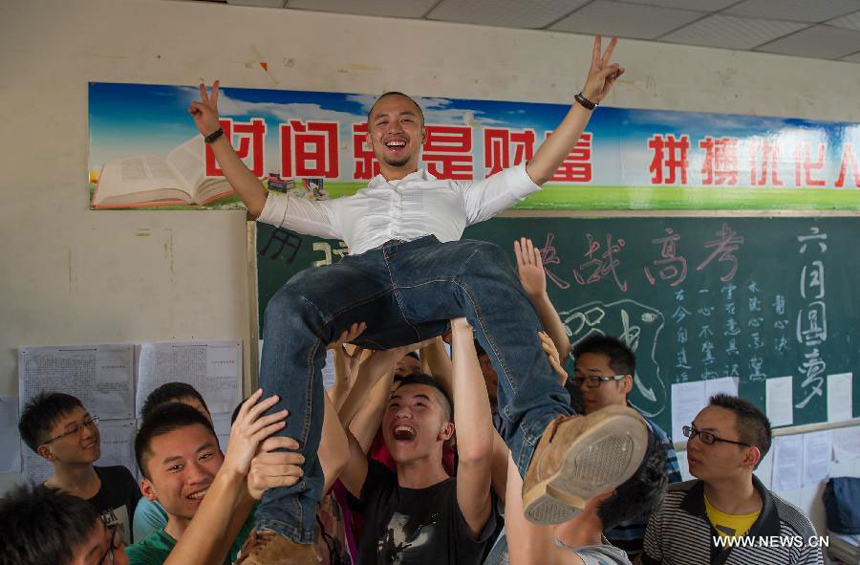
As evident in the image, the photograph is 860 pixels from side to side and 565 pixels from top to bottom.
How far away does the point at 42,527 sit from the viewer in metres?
1.28

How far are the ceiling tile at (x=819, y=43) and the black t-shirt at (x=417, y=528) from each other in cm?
312

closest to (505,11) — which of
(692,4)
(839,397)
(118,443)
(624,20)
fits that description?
(624,20)

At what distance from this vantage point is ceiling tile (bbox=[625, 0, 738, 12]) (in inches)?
125

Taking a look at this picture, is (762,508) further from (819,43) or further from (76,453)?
(819,43)

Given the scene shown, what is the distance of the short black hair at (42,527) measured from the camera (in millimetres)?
1257

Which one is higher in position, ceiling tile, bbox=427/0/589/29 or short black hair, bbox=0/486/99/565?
ceiling tile, bbox=427/0/589/29

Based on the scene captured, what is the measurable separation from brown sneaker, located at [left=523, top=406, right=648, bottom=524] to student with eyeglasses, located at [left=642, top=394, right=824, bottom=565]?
1.35 metres

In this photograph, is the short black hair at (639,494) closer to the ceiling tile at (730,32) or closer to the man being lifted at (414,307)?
the man being lifted at (414,307)

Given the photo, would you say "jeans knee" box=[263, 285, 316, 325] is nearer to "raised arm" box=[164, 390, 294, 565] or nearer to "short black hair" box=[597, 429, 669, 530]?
"raised arm" box=[164, 390, 294, 565]

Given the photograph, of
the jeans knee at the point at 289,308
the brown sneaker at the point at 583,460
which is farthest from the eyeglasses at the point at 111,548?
the brown sneaker at the point at 583,460

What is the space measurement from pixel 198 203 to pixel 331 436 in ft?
5.48

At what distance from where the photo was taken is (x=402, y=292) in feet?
5.18

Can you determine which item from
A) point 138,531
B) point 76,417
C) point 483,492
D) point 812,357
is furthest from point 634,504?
point 812,357

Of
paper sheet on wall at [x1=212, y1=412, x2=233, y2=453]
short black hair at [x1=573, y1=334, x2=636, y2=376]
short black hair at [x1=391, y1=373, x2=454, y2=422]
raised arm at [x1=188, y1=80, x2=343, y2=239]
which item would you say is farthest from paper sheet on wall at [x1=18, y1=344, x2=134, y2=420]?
short black hair at [x1=573, y1=334, x2=636, y2=376]
